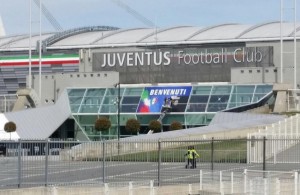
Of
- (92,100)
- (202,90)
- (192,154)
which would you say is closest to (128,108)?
(92,100)

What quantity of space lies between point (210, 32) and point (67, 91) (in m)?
27.4

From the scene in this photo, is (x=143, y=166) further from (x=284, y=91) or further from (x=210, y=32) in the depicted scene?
(x=210, y=32)

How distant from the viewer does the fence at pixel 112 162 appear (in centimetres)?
3138

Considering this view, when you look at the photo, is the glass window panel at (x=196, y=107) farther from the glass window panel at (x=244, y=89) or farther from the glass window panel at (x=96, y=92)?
the glass window panel at (x=96, y=92)

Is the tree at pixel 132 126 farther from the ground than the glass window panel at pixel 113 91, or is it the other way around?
the glass window panel at pixel 113 91

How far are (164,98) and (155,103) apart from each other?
1118mm

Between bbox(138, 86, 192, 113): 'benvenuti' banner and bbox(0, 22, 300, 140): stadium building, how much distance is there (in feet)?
0.28

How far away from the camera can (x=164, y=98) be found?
8612cm

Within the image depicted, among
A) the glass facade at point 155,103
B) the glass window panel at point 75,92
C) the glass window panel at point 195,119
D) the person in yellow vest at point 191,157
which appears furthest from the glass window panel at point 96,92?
the person in yellow vest at point 191,157

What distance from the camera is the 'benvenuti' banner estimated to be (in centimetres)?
8494

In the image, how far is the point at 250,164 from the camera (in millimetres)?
38812

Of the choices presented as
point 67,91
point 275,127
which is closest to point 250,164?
point 275,127

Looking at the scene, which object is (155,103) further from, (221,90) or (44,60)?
(44,60)

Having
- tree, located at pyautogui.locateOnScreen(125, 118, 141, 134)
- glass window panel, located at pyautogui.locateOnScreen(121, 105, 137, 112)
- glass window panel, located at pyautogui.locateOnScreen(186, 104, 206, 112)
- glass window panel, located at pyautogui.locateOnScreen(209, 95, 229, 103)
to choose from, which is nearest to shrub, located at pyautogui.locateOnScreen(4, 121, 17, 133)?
tree, located at pyautogui.locateOnScreen(125, 118, 141, 134)
